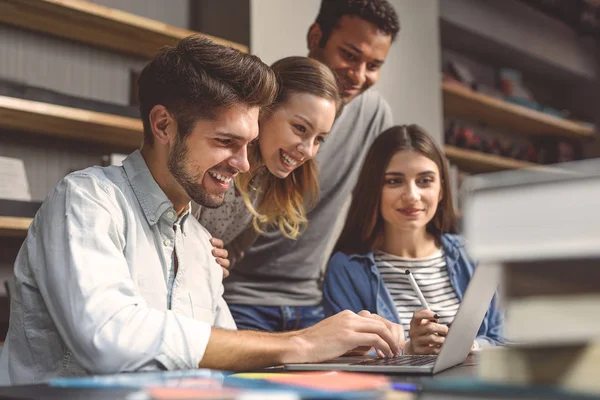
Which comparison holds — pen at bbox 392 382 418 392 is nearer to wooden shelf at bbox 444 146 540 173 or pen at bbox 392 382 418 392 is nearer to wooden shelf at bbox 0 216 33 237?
wooden shelf at bbox 0 216 33 237

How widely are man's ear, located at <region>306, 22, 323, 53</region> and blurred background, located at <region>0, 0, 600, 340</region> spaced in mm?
198

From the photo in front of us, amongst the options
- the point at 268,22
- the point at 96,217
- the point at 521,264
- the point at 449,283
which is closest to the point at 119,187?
the point at 96,217

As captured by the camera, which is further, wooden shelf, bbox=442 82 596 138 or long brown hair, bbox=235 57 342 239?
wooden shelf, bbox=442 82 596 138

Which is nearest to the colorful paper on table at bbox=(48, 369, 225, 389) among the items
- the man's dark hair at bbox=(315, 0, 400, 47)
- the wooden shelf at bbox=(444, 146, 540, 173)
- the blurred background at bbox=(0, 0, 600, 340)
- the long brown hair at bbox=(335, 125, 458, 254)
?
the long brown hair at bbox=(335, 125, 458, 254)

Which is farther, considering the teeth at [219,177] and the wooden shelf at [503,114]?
the wooden shelf at [503,114]

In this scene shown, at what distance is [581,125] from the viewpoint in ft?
14.9

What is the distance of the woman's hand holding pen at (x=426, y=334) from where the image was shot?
132cm

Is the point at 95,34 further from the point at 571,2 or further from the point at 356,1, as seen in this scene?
the point at 571,2

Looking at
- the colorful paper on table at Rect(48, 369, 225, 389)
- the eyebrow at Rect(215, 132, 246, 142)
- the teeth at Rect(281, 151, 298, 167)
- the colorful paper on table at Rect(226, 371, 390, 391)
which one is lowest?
the colorful paper on table at Rect(48, 369, 225, 389)

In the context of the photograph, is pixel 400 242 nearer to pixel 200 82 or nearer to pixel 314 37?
pixel 314 37

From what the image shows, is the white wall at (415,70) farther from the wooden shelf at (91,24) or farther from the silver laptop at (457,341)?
the silver laptop at (457,341)

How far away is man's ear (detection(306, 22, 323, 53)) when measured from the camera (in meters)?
2.29

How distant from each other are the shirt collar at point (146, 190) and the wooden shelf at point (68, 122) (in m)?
0.90

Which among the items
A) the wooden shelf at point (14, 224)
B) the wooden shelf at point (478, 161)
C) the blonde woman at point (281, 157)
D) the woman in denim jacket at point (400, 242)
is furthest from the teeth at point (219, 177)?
the wooden shelf at point (478, 161)
